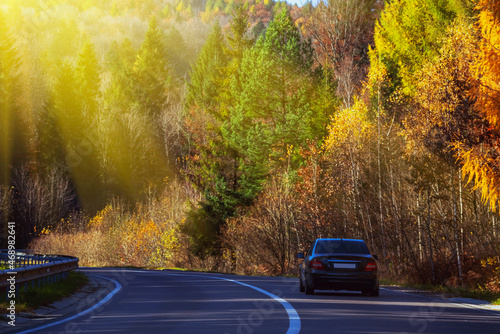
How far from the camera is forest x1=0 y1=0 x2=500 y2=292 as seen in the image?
2452cm

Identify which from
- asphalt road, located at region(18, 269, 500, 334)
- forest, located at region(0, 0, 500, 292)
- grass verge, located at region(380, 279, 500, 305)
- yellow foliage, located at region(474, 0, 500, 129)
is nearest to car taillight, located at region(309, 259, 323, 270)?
asphalt road, located at region(18, 269, 500, 334)

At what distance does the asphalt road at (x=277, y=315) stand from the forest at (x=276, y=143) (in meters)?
6.28

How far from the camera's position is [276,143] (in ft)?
173

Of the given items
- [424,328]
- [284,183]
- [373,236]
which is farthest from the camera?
[284,183]

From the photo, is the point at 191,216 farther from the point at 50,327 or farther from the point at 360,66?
the point at 50,327

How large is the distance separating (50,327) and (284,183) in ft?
105

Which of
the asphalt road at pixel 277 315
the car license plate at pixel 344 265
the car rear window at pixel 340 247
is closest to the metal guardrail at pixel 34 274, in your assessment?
the asphalt road at pixel 277 315

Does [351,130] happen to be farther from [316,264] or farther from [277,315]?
[277,315]

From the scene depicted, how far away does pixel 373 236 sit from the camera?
34.7 metres

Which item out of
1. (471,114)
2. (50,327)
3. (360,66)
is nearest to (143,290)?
(50,327)

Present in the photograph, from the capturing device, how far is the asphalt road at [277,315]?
10984mm

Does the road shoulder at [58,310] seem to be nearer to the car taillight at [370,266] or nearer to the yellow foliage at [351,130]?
the car taillight at [370,266]

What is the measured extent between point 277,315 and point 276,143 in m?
40.1

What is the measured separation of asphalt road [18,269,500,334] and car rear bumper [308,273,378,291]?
32cm
